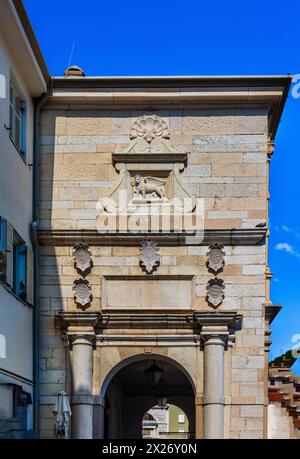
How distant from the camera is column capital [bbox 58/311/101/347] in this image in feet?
52.3

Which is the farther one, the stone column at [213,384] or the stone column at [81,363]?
the stone column at [81,363]

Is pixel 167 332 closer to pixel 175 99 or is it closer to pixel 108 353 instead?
pixel 108 353

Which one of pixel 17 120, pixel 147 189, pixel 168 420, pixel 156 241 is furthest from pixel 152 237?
pixel 168 420

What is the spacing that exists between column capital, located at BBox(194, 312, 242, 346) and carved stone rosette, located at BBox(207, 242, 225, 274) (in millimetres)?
804

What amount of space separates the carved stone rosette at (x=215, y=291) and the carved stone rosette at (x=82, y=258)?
211 cm

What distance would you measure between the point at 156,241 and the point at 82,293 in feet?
5.16

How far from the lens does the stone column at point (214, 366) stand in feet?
51.4

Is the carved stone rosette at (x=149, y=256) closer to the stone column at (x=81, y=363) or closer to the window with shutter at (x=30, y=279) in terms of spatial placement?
the stone column at (x=81, y=363)

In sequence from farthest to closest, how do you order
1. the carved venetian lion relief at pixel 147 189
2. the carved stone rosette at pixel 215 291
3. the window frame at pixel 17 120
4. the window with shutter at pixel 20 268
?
the carved venetian lion relief at pixel 147 189, the carved stone rosette at pixel 215 291, the window with shutter at pixel 20 268, the window frame at pixel 17 120

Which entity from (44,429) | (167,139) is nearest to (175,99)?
(167,139)

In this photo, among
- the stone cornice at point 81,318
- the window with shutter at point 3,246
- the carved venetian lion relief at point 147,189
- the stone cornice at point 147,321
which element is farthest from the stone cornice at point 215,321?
the window with shutter at point 3,246

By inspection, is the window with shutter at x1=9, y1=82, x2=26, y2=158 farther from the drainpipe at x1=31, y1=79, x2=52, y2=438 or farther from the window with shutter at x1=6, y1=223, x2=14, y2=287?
the window with shutter at x1=6, y1=223, x2=14, y2=287

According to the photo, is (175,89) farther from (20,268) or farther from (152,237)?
(20,268)

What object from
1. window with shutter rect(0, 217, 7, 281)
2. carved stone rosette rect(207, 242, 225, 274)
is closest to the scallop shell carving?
carved stone rosette rect(207, 242, 225, 274)
